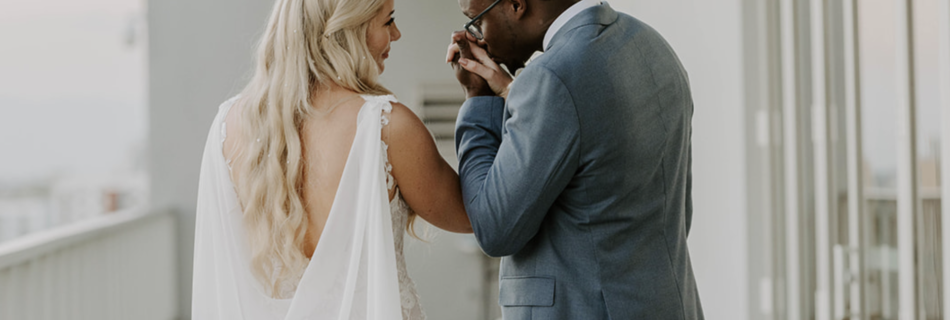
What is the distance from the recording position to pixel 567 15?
1275 mm

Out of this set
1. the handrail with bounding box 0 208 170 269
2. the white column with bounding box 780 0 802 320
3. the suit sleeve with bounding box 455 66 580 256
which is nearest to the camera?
the suit sleeve with bounding box 455 66 580 256

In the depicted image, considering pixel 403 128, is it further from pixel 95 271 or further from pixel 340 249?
pixel 95 271

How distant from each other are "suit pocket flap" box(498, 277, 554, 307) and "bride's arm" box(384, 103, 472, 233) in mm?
170

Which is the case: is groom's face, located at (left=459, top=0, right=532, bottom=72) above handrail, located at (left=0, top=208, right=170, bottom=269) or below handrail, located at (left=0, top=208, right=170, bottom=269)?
above

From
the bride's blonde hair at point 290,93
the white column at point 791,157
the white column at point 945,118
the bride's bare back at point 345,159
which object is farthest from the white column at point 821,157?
the bride's blonde hair at point 290,93

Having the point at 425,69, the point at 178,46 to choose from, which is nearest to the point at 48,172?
the point at 178,46

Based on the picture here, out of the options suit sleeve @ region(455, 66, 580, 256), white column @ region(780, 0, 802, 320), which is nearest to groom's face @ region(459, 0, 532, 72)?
suit sleeve @ region(455, 66, 580, 256)

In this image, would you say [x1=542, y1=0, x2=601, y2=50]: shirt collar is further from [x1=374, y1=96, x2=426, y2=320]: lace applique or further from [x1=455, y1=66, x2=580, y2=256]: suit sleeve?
[x1=374, y1=96, x2=426, y2=320]: lace applique

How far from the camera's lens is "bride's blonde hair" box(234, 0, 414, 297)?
1338 mm

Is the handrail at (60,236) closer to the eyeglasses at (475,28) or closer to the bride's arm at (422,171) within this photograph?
the bride's arm at (422,171)

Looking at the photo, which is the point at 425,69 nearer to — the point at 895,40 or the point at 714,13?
the point at 714,13

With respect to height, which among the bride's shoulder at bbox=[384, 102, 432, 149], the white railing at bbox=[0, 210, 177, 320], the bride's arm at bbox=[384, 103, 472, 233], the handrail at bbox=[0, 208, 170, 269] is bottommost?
the white railing at bbox=[0, 210, 177, 320]

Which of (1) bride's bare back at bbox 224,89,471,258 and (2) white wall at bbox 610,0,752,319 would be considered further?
(2) white wall at bbox 610,0,752,319

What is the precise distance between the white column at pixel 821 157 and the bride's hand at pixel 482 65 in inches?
43.1
